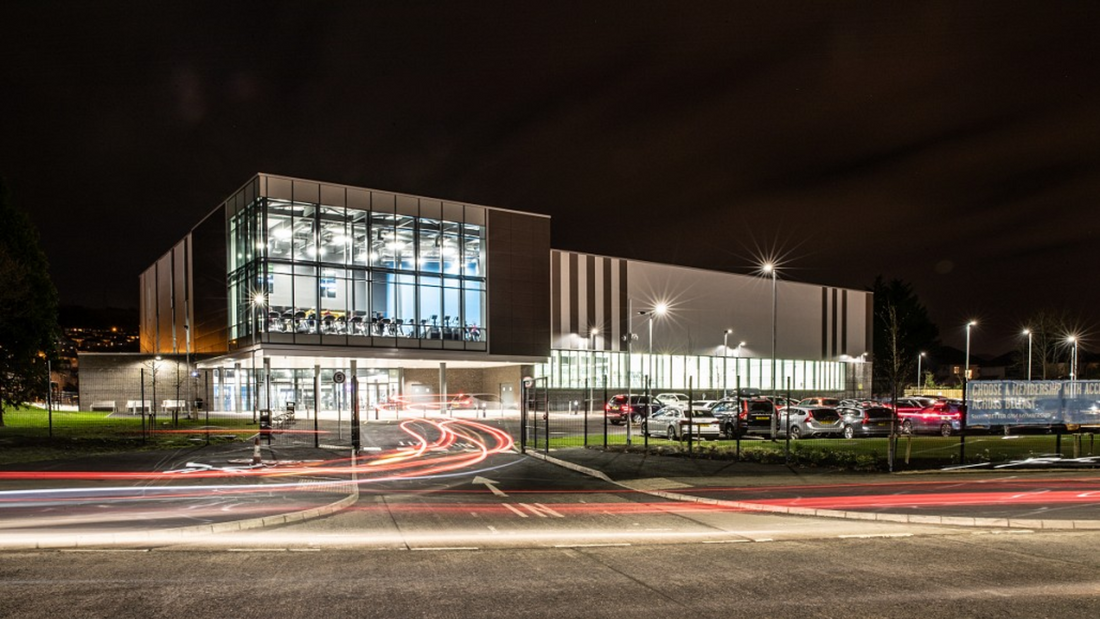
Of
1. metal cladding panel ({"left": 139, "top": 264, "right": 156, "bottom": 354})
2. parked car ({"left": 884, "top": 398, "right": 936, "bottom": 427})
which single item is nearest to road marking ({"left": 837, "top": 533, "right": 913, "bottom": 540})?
parked car ({"left": 884, "top": 398, "right": 936, "bottom": 427})

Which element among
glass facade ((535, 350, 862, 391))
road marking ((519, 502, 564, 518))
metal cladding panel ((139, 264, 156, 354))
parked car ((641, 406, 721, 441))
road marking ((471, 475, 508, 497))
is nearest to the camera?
road marking ((519, 502, 564, 518))

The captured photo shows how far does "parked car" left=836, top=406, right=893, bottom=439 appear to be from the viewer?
106ft

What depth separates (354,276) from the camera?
51906mm

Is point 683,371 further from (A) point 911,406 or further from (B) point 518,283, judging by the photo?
(A) point 911,406

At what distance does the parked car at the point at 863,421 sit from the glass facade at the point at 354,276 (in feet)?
99.1

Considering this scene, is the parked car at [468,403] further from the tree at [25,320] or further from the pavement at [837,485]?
the tree at [25,320]

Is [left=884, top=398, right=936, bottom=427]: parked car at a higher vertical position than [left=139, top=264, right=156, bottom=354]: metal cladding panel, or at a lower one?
lower

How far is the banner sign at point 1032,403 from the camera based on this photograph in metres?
21.9

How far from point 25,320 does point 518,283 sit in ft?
102

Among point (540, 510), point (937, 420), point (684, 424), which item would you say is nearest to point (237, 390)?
point (684, 424)

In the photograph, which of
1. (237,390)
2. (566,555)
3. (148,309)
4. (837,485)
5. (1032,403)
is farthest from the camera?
(148,309)

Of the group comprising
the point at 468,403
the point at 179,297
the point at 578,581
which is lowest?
the point at 468,403

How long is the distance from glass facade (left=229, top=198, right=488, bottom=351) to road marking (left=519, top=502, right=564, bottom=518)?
37.4 m

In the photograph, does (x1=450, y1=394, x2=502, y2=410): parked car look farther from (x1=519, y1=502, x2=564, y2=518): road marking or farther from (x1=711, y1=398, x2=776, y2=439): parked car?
(x1=519, y1=502, x2=564, y2=518): road marking
